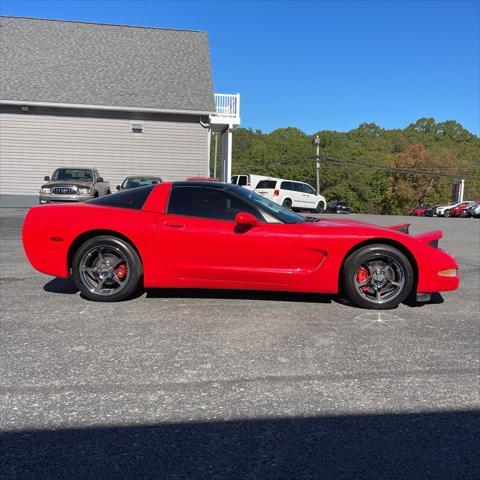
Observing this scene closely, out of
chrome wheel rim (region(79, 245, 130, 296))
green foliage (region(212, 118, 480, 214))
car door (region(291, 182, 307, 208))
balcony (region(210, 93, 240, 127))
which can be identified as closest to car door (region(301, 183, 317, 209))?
car door (region(291, 182, 307, 208))

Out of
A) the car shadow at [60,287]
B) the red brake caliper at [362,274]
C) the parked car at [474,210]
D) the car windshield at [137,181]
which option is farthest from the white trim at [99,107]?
the parked car at [474,210]

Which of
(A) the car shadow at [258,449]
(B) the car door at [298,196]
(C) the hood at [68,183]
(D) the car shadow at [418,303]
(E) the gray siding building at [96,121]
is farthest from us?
(B) the car door at [298,196]

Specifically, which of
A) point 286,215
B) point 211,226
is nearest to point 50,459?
Result: point 211,226

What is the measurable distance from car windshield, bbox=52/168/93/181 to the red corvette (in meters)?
11.1

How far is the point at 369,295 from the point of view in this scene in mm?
4641

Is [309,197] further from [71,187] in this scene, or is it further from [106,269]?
[106,269]

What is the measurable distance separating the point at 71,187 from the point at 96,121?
5656 millimetres

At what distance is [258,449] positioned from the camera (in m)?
2.14

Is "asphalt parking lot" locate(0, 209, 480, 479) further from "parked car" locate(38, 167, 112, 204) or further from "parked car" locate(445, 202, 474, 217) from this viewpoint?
"parked car" locate(445, 202, 474, 217)

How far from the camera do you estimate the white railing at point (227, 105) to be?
20.6m

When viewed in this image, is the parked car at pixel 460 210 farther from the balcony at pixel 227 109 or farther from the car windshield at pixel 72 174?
the car windshield at pixel 72 174

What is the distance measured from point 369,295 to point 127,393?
281 cm

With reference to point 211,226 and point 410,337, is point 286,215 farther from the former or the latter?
point 410,337

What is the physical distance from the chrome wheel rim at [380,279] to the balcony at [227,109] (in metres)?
16.6
